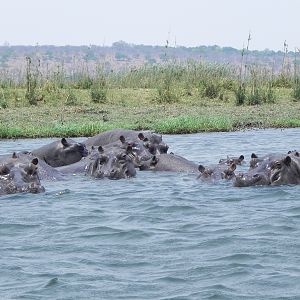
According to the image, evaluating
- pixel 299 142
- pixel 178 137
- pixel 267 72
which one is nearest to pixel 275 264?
pixel 299 142

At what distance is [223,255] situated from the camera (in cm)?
831

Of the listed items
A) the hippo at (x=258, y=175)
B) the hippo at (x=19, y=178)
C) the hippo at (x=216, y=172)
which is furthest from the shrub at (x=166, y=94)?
the hippo at (x=19, y=178)

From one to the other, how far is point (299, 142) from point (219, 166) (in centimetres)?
583

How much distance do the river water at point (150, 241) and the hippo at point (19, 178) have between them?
0.11 metres

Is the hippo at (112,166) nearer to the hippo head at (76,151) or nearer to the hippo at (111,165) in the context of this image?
the hippo at (111,165)

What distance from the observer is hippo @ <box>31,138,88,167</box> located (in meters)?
14.9

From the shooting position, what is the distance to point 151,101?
A: 26.3m

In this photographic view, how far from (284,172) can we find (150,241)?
336cm

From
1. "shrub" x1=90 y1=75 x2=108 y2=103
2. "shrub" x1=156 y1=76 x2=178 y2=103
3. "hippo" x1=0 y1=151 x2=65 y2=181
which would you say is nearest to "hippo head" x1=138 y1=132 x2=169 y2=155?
"hippo" x1=0 y1=151 x2=65 y2=181

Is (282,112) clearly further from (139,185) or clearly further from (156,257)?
(156,257)

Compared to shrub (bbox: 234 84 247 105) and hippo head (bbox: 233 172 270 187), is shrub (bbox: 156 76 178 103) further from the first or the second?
hippo head (bbox: 233 172 270 187)

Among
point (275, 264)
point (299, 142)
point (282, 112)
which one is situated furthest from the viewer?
point (282, 112)

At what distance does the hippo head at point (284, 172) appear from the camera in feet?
38.9

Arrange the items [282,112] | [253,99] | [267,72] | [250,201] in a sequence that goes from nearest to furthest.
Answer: [250,201], [282,112], [253,99], [267,72]
